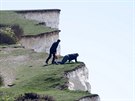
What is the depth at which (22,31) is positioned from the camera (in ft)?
181

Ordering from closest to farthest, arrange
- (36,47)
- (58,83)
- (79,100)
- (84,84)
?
(79,100) < (58,83) < (84,84) < (36,47)

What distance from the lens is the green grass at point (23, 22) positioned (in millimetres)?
55581

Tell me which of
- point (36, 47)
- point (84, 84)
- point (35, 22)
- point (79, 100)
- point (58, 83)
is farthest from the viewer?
point (35, 22)

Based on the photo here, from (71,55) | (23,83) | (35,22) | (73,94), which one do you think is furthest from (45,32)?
(73,94)

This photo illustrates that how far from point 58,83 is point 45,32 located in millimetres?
17680

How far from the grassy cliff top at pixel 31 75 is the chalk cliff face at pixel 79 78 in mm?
293

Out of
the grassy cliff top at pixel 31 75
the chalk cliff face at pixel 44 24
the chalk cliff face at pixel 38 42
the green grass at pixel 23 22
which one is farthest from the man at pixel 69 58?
the green grass at pixel 23 22

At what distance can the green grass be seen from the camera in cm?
5558

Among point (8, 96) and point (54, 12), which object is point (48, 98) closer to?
point (8, 96)

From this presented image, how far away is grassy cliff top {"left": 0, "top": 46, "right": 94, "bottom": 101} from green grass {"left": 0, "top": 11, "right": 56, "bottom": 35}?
646cm

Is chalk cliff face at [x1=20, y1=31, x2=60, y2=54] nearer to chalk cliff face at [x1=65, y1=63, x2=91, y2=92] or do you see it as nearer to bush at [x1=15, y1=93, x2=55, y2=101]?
chalk cliff face at [x1=65, y1=63, x2=91, y2=92]

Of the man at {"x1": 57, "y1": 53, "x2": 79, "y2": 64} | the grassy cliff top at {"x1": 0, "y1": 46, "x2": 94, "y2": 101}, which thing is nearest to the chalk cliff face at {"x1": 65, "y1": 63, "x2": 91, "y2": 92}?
the grassy cliff top at {"x1": 0, "y1": 46, "x2": 94, "y2": 101}

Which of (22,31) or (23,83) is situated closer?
(23,83)

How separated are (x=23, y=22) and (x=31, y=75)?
63.3 feet
